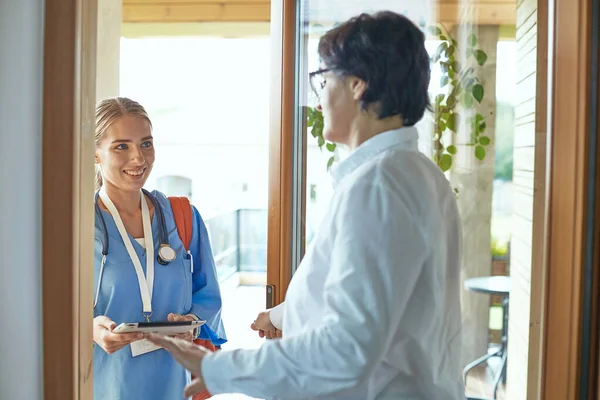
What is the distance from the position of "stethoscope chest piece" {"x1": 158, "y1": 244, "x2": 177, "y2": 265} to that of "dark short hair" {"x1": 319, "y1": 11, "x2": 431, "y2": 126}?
87 centimetres

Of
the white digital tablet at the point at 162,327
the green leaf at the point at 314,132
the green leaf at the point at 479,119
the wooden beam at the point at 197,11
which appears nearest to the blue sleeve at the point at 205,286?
the white digital tablet at the point at 162,327

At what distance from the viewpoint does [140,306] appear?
1749mm

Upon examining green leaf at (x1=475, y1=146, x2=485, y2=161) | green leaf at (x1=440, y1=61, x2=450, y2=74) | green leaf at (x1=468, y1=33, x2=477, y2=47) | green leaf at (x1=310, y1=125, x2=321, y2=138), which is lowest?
green leaf at (x1=475, y1=146, x2=485, y2=161)

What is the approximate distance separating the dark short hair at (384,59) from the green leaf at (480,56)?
31 centimetres

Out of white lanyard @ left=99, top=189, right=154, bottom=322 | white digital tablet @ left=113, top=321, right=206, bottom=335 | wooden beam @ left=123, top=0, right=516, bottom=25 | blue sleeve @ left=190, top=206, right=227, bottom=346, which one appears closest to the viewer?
white digital tablet @ left=113, top=321, right=206, bottom=335

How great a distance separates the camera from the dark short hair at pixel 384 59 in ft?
3.52

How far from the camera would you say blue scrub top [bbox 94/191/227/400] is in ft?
5.69

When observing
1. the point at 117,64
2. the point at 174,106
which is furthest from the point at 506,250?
the point at 174,106

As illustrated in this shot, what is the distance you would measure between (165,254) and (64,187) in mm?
660

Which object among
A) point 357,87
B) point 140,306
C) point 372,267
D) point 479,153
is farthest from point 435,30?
point 140,306

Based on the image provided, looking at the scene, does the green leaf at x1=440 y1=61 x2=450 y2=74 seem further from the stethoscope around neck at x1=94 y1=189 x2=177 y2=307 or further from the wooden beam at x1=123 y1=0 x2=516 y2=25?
the wooden beam at x1=123 y1=0 x2=516 y2=25

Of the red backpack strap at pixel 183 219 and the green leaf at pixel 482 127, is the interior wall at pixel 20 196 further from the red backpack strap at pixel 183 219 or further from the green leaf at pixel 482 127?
the green leaf at pixel 482 127

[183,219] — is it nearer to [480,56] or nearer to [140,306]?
[140,306]

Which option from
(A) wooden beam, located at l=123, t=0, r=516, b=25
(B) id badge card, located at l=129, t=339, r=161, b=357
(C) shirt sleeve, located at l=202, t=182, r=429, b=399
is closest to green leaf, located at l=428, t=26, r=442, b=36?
(C) shirt sleeve, located at l=202, t=182, r=429, b=399
